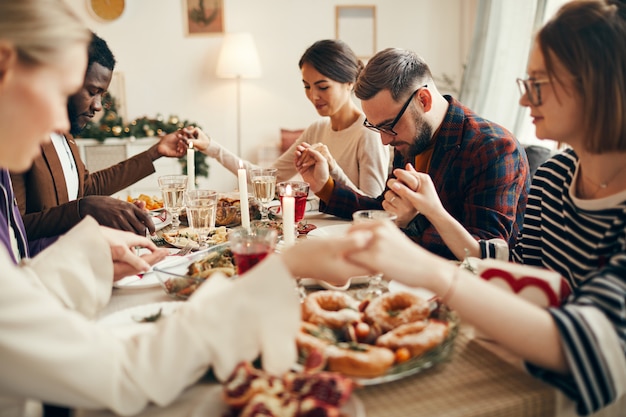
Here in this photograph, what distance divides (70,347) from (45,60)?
435mm

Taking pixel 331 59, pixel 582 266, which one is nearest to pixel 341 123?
pixel 331 59

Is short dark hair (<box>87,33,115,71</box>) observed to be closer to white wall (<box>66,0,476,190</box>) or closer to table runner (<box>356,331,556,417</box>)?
table runner (<box>356,331,556,417</box>)

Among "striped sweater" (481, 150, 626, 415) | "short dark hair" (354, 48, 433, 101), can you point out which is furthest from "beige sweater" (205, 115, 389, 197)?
"striped sweater" (481, 150, 626, 415)

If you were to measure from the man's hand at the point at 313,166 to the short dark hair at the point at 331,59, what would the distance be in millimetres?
814

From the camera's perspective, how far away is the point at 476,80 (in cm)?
482

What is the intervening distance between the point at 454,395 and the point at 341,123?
2.36m

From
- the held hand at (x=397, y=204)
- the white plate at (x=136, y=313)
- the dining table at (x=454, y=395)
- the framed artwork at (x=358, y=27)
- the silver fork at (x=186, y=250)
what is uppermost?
the framed artwork at (x=358, y=27)

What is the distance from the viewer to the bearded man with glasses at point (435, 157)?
5.66ft

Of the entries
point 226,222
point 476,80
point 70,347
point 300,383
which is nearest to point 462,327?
point 300,383

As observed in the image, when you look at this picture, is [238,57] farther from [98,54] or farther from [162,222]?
[162,222]

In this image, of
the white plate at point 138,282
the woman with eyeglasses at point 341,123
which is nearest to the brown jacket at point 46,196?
the white plate at point 138,282

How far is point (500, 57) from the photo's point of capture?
4539 millimetres

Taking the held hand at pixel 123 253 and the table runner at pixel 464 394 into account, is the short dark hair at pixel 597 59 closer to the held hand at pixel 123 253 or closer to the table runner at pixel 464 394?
the table runner at pixel 464 394

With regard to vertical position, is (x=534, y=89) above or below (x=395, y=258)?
above
